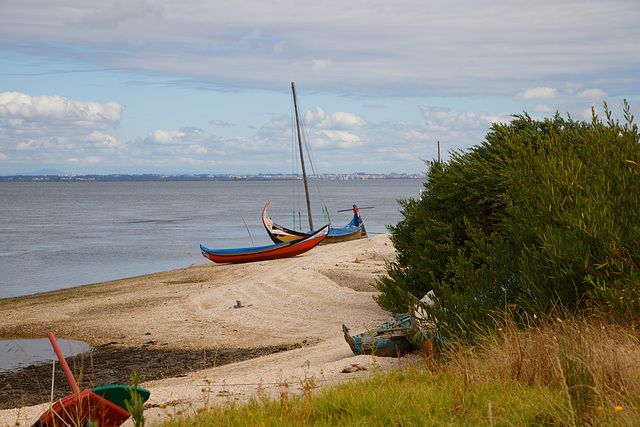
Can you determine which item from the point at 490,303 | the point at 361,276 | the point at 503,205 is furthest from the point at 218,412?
the point at 361,276

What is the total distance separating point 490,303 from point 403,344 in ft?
4.82

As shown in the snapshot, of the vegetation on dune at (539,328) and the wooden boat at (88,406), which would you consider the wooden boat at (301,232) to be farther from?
the wooden boat at (88,406)

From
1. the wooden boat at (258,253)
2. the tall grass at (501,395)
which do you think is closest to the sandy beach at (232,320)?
the tall grass at (501,395)

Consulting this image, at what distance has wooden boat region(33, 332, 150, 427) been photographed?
403cm

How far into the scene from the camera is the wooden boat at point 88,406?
4031 mm

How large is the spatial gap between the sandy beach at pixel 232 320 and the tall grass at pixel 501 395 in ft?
3.53

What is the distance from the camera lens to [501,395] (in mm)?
4207

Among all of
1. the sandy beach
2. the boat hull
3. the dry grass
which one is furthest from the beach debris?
the boat hull

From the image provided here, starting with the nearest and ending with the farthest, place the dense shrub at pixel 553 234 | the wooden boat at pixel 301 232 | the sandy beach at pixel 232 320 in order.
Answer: the dense shrub at pixel 553 234 → the sandy beach at pixel 232 320 → the wooden boat at pixel 301 232

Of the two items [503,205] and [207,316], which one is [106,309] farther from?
[503,205]

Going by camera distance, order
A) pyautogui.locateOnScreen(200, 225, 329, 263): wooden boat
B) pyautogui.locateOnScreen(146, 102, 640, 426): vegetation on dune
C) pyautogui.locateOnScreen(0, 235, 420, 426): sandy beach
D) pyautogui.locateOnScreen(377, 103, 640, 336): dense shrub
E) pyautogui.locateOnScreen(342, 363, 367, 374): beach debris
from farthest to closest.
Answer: pyautogui.locateOnScreen(200, 225, 329, 263): wooden boat, pyautogui.locateOnScreen(0, 235, 420, 426): sandy beach, pyautogui.locateOnScreen(342, 363, 367, 374): beach debris, pyautogui.locateOnScreen(377, 103, 640, 336): dense shrub, pyautogui.locateOnScreen(146, 102, 640, 426): vegetation on dune

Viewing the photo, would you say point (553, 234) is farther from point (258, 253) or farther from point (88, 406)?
point (258, 253)

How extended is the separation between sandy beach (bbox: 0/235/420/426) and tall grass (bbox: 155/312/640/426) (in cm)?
108

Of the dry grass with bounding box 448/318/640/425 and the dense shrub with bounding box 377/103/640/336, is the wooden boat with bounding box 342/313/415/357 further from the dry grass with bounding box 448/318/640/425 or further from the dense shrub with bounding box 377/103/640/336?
the dry grass with bounding box 448/318/640/425
